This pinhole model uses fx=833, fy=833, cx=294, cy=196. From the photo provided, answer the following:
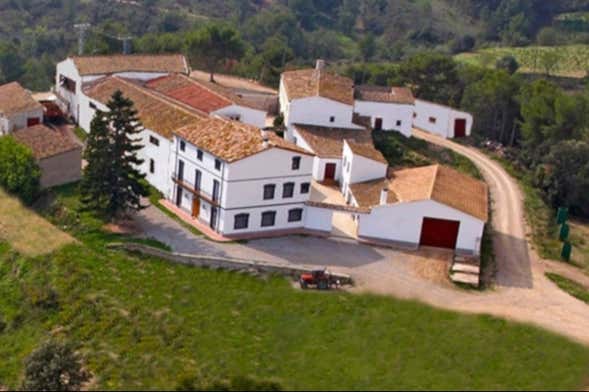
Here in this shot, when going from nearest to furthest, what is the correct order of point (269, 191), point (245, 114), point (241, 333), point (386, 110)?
1. point (241, 333)
2. point (269, 191)
3. point (245, 114)
4. point (386, 110)

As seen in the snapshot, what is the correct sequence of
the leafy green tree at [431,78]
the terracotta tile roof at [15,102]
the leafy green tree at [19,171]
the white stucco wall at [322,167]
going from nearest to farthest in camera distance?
1. the leafy green tree at [19,171]
2. the white stucco wall at [322,167]
3. the terracotta tile roof at [15,102]
4. the leafy green tree at [431,78]

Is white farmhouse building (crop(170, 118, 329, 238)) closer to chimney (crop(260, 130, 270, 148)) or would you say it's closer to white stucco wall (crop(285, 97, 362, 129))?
chimney (crop(260, 130, 270, 148))

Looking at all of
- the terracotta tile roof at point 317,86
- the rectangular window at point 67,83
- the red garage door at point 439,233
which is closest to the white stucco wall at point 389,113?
the terracotta tile roof at point 317,86

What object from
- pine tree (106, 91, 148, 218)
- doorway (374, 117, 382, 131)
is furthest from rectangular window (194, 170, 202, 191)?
doorway (374, 117, 382, 131)

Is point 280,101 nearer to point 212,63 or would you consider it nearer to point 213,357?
point 212,63

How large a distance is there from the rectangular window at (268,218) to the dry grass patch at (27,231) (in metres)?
11.4

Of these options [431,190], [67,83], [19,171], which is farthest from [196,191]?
[67,83]

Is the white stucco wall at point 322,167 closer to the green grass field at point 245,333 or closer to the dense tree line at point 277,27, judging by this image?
the green grass field at point 245,333

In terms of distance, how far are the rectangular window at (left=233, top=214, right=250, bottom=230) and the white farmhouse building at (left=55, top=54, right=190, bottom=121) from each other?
22.6 metres

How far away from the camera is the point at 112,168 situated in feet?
164

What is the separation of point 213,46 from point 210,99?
79.7ft

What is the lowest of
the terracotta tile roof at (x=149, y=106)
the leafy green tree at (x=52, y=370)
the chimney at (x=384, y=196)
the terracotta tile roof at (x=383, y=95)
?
the leafy green tree at (x=52, y=370)

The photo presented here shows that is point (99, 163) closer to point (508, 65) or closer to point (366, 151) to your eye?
point (366, 151)

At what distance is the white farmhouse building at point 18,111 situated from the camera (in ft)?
205
